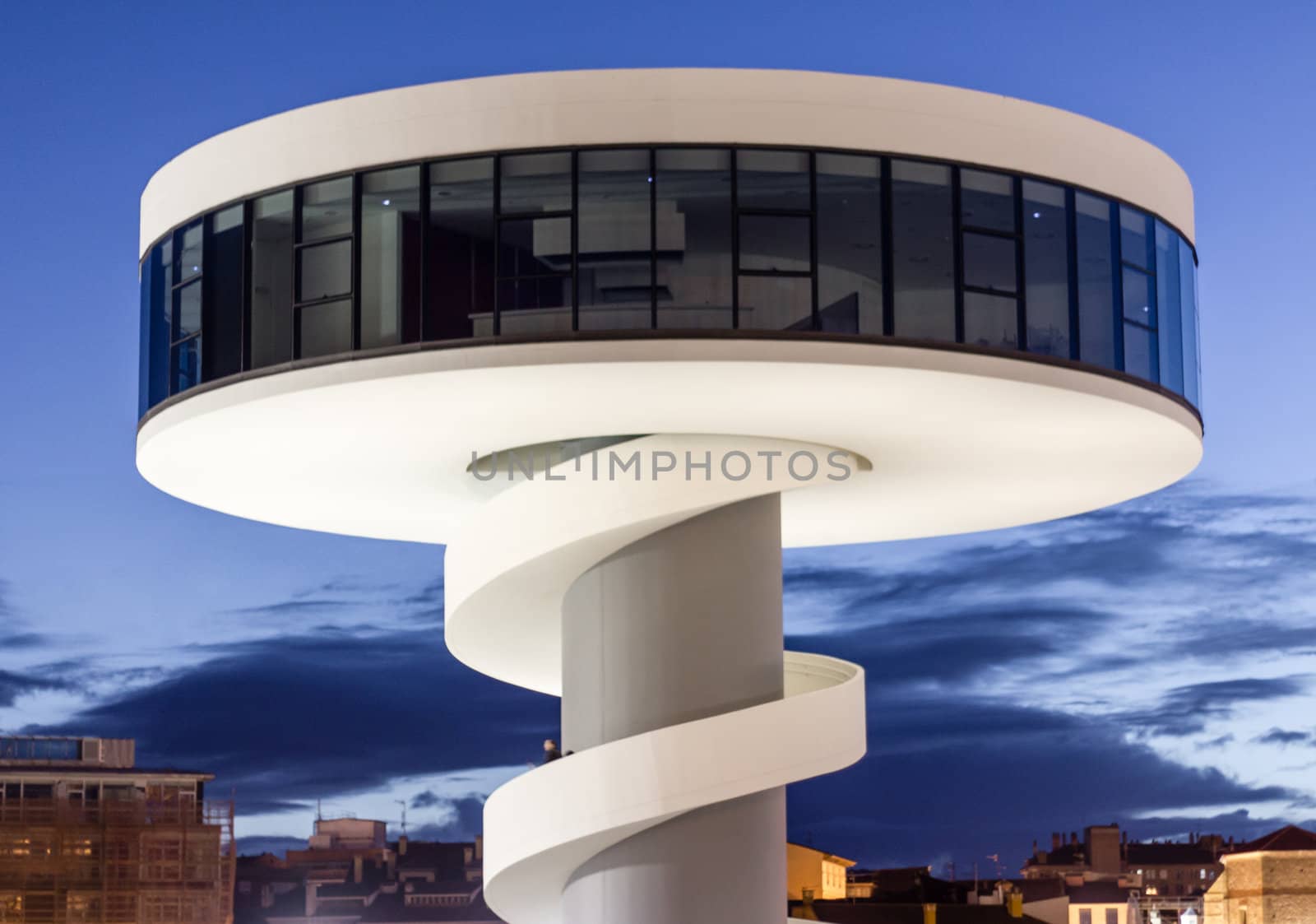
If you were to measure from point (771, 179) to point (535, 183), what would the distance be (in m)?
2.27

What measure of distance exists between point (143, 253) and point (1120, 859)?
69.1m

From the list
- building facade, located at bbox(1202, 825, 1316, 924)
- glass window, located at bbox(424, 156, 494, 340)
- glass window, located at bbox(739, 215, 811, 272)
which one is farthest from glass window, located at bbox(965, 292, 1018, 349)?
building facade, located at bbox(1202, 825, 1316, 924)

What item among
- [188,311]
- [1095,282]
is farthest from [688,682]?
[188,311]

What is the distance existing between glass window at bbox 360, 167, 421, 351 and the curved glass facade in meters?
0.02

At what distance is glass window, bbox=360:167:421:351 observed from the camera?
19.2m

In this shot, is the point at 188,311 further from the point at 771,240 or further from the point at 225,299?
the point at 771,240

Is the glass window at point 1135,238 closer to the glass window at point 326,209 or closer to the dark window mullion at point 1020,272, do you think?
the dark window mullion at point 1020,272

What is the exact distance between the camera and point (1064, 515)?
28.1 metres

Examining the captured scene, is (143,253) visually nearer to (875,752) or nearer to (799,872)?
(875,752)

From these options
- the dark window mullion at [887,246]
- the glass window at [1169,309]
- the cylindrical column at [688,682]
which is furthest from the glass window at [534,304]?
the glass window at [1169,309]

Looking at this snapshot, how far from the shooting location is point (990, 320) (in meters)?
19.6

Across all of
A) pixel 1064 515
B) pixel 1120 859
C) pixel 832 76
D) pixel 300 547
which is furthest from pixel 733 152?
pixel 1120 859

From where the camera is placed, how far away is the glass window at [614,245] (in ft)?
61.3

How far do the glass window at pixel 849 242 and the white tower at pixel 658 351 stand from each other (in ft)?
0.12
